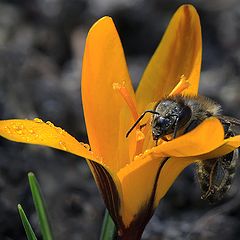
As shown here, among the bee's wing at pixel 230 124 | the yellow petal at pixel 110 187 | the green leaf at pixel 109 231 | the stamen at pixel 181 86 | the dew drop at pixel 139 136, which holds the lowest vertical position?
the green leaf at pixel 109 231

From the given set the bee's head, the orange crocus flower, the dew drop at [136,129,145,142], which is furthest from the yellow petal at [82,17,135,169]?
the bee's head

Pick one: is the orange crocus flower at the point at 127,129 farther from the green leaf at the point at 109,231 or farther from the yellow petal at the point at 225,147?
the green leaf at the point at 109,231

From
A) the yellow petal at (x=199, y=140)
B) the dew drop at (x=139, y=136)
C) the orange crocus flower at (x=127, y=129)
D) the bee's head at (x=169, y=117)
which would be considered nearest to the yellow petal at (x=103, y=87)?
the orange crocus flower at (x=127, y=129)

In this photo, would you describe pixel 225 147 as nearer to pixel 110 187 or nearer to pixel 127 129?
pixel 110 187

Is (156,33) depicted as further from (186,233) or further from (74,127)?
(186,233)

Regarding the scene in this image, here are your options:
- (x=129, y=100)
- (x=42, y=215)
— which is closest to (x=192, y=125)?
(x=129, y=100)
